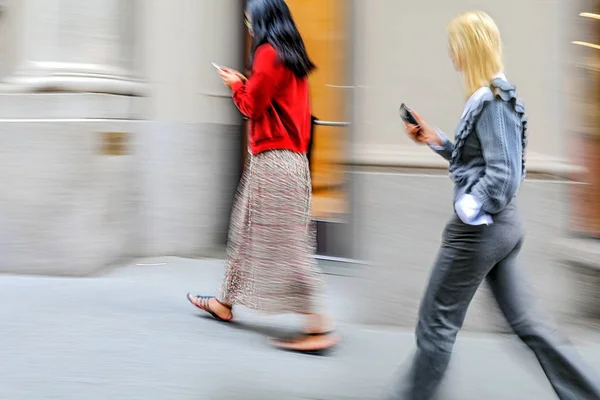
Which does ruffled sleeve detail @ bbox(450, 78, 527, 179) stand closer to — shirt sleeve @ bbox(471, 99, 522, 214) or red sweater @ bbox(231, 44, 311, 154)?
shirt sleeve @ bbox(471, 99, 522, 214)

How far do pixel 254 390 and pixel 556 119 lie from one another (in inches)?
Result: 95.0

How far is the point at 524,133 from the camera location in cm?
327

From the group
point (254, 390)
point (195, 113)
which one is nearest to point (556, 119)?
point (254, 390)

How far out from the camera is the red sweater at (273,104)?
14.6 feet

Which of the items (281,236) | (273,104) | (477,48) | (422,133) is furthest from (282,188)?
(477,48)

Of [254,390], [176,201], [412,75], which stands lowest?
[254,390]

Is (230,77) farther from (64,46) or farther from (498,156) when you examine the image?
(64,46)

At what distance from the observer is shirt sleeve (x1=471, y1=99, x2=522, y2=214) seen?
3.10 m

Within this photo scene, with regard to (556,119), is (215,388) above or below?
below

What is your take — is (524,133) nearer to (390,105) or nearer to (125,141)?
(390,105)

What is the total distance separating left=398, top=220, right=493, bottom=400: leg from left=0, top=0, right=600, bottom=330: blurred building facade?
157 centimetres

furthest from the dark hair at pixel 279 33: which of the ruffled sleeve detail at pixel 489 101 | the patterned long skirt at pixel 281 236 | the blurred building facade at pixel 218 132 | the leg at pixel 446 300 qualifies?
the leg at pixel 446 300

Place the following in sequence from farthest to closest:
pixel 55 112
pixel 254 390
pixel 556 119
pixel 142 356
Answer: pixel 55 112 < pixel 556 119 < pixel 142 356 < pixel 254 390

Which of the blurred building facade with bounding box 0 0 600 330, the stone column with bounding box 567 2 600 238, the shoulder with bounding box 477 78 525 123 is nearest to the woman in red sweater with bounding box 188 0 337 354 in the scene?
the blurred building facade with bounding box 0 0 600 330
